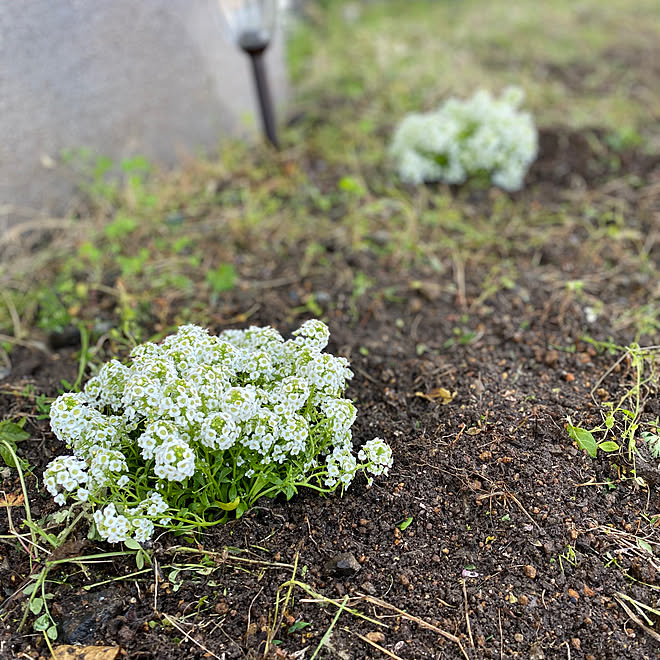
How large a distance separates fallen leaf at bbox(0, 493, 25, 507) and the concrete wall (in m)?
1.66

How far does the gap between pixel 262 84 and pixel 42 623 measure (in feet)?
9.98

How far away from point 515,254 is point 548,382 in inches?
41.9

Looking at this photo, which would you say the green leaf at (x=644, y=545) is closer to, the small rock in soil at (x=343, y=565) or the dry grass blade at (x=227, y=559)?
the small rock in soil at (x=343, y=565)

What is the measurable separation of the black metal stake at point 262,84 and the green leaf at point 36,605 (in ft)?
9.68

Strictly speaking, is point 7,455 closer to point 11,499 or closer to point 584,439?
point 11,499

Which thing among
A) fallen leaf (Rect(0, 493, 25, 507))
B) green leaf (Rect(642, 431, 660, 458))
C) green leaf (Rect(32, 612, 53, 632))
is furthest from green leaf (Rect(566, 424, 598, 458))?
fallen leaf (Rect(0, 493, 25, 507))

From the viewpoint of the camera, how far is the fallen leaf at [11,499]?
1.81 m

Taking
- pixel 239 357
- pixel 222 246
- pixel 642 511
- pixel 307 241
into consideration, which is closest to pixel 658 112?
pixel 307 241

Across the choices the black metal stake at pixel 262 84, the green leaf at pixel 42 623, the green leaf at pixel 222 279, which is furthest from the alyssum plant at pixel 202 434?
the black metal stake at pixel 262 84

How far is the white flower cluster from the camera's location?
11.4 ft

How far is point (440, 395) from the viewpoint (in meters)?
2.16

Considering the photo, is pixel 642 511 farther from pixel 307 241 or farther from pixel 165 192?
pixel 165 192

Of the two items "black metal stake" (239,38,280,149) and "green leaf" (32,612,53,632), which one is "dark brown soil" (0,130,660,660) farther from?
"black metal stake" (239,38,280,149)

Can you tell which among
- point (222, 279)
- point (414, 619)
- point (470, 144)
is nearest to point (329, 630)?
point (414, 619)
